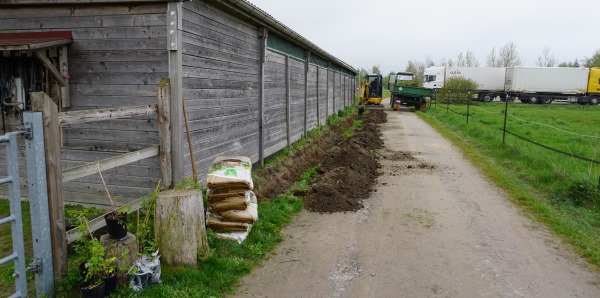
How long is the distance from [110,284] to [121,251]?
29 cm

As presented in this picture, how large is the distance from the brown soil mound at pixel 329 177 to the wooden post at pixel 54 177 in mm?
3751

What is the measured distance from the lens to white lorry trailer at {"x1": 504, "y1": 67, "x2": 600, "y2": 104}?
4138cm

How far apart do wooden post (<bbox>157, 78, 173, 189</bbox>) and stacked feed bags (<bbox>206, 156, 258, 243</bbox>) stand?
0.61 metres

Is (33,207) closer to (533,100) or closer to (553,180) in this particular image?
(553,180)

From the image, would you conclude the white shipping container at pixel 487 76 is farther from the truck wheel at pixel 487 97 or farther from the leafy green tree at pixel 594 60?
the leafy green tree at pixel 594 60

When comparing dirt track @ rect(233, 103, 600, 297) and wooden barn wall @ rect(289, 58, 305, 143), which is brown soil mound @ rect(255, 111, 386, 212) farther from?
wooden barn wall @ rect(289, 58, 305, 143)

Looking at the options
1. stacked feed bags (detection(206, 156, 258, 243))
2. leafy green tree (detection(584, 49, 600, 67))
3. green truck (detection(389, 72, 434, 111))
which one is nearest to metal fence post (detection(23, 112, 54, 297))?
stacked feed bags (detection(206, 156, 258, 243))

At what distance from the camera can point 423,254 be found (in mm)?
5105

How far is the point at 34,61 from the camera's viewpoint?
19.5 feet

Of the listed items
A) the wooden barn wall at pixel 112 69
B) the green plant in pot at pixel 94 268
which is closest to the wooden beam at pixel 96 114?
the green plant in pot at pixel 94 268

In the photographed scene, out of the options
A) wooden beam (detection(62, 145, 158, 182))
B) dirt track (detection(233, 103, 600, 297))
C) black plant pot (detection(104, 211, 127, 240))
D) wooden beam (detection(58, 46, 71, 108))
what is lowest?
dirt track (detection(233, 103, 600, 297))

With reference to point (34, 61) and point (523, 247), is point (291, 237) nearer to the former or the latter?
point (523, 247)

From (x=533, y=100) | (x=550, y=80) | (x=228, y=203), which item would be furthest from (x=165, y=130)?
(x=550, y=80)

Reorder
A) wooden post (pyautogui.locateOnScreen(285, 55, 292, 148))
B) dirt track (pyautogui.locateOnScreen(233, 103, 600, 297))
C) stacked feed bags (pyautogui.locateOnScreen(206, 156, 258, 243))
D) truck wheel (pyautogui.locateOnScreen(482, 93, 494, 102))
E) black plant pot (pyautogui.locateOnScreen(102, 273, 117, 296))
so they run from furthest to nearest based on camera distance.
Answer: truck wheel (pyautogui.locateOnScreen(482, 93, 494, 102))
wooden post (pyautogui.locateOnScreen(285, 55, 292, 148))
stacked feed bags (pyautogui.locateOnScreen(206, 156, 258, 243))
dirt track (pyautogui.locateOnScreen(233, 103, 600, 297))
black plant pot (pyautogui.locateOnScreen(102, 273, 117, 296))
